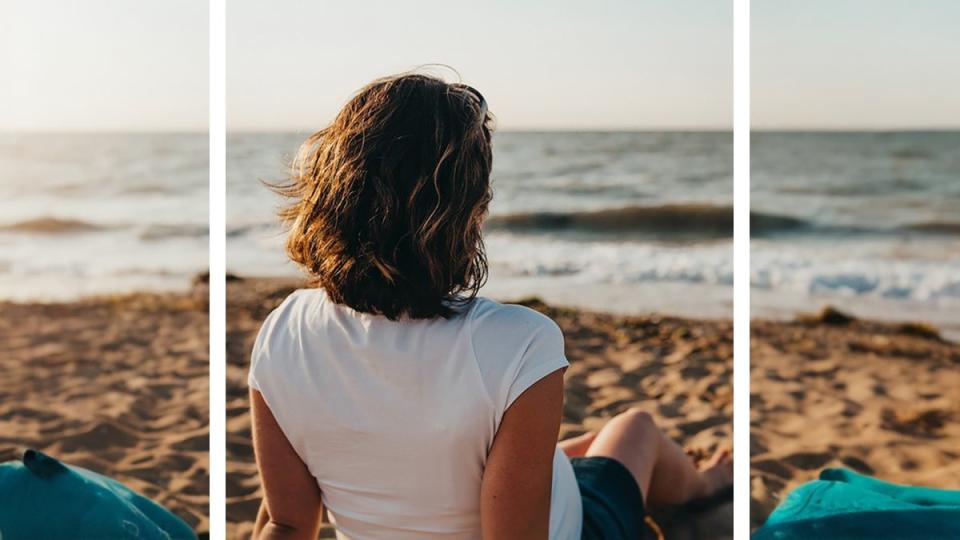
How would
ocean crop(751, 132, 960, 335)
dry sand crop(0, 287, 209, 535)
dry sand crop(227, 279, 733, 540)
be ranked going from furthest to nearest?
ocean crop(751, 132, 960, 335) < dry sand crop(0, 287, 209, 535) < dry sand crop(227, 279, 733, 540)

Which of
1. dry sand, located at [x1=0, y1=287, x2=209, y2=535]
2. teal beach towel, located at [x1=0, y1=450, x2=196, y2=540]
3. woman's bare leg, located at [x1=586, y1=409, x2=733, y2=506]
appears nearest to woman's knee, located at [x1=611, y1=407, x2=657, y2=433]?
woman's bare leg, located at [x1=586, y1=409, x2=733, y2=506]

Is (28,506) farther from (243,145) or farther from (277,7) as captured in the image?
(277,7)

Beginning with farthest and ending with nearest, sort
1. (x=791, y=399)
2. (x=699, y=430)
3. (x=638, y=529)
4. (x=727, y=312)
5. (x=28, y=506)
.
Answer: (x=727, y=312)
(x=791, y=399)
(x=699, y=430)
(x=28, y=506)
(x=638, y=529)

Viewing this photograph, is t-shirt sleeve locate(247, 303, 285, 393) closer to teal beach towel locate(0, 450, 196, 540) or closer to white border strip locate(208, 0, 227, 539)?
white border strip locate(208, 0, 227, 539)

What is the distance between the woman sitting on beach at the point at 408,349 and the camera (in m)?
1.12

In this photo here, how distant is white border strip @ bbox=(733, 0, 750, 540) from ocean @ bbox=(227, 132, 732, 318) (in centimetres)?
408

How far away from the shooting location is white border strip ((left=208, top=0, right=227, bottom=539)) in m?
1.74

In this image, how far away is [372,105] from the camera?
116 centimetres

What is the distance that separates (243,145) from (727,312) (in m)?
4.93

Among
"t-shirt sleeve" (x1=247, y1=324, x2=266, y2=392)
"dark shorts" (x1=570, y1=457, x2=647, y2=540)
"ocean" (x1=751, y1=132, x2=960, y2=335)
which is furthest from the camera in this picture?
"ocean" (x1=751, y1=132, x2=960, y2=335)

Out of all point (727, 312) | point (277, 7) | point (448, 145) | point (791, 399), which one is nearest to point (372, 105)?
point (448, 145)

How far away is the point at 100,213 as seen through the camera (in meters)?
9.24

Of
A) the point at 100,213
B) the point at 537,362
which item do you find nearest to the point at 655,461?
the point at 537,362

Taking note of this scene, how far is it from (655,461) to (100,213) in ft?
27.9
